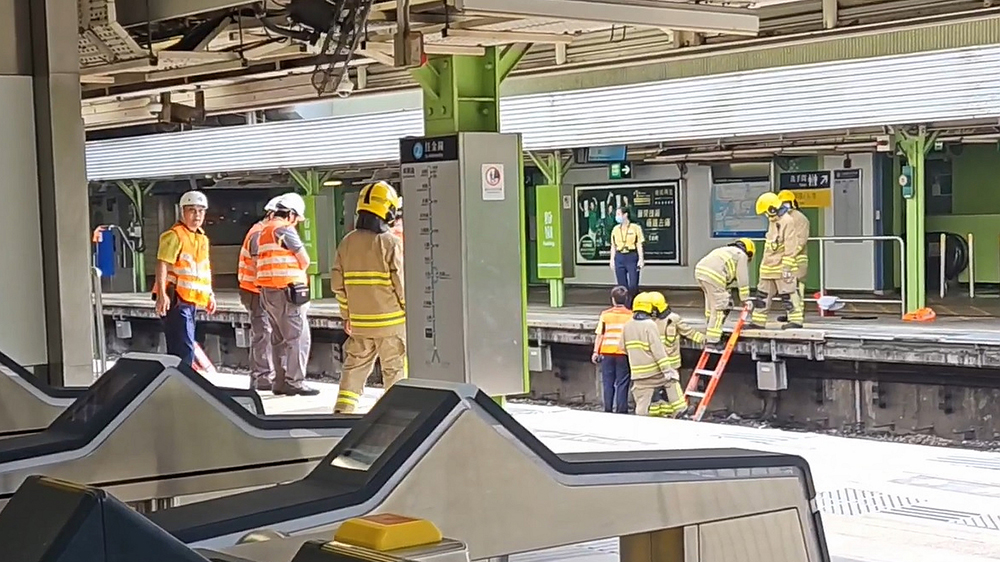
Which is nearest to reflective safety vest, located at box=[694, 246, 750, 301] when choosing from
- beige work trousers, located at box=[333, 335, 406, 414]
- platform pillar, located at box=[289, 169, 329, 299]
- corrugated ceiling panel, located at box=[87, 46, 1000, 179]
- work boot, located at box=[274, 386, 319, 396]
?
corrugated ceiling panel, located at box=[87, 46, 1000, 179]

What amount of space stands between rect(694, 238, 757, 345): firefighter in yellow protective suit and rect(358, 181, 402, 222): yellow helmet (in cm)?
575

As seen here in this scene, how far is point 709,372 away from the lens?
1390 cm

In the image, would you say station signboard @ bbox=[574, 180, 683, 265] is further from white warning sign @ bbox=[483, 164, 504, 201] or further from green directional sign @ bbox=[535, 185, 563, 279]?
white warning sign @ bbox=[483, 164, 504, 201]

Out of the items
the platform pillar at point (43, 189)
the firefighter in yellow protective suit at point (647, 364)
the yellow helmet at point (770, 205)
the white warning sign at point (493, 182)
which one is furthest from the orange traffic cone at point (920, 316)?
the platform pillar at point (43, 189)

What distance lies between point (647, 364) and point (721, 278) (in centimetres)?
220

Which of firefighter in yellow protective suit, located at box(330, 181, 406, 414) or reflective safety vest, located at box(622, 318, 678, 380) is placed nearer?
firefighter in yellow protective suit, located at box(330, 181, 406, 414)

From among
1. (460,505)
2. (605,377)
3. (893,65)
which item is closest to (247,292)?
(605,377)

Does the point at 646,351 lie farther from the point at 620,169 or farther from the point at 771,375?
the point at 620,169

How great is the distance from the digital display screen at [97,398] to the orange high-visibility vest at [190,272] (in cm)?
693

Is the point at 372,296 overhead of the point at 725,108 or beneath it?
beneath

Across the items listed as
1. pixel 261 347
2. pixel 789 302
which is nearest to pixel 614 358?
pixel 789 302

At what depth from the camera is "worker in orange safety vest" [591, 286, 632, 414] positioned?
41.9 feet

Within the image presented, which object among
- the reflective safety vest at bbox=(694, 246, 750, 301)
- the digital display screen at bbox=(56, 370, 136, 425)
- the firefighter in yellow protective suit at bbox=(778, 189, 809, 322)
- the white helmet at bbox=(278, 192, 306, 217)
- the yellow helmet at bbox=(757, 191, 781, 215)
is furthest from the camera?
the yellow helmet at bbox=(757, 191, 781, 215)

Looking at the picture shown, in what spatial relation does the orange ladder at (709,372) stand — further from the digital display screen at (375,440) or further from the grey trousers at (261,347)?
the digital display screen at (375,440)
